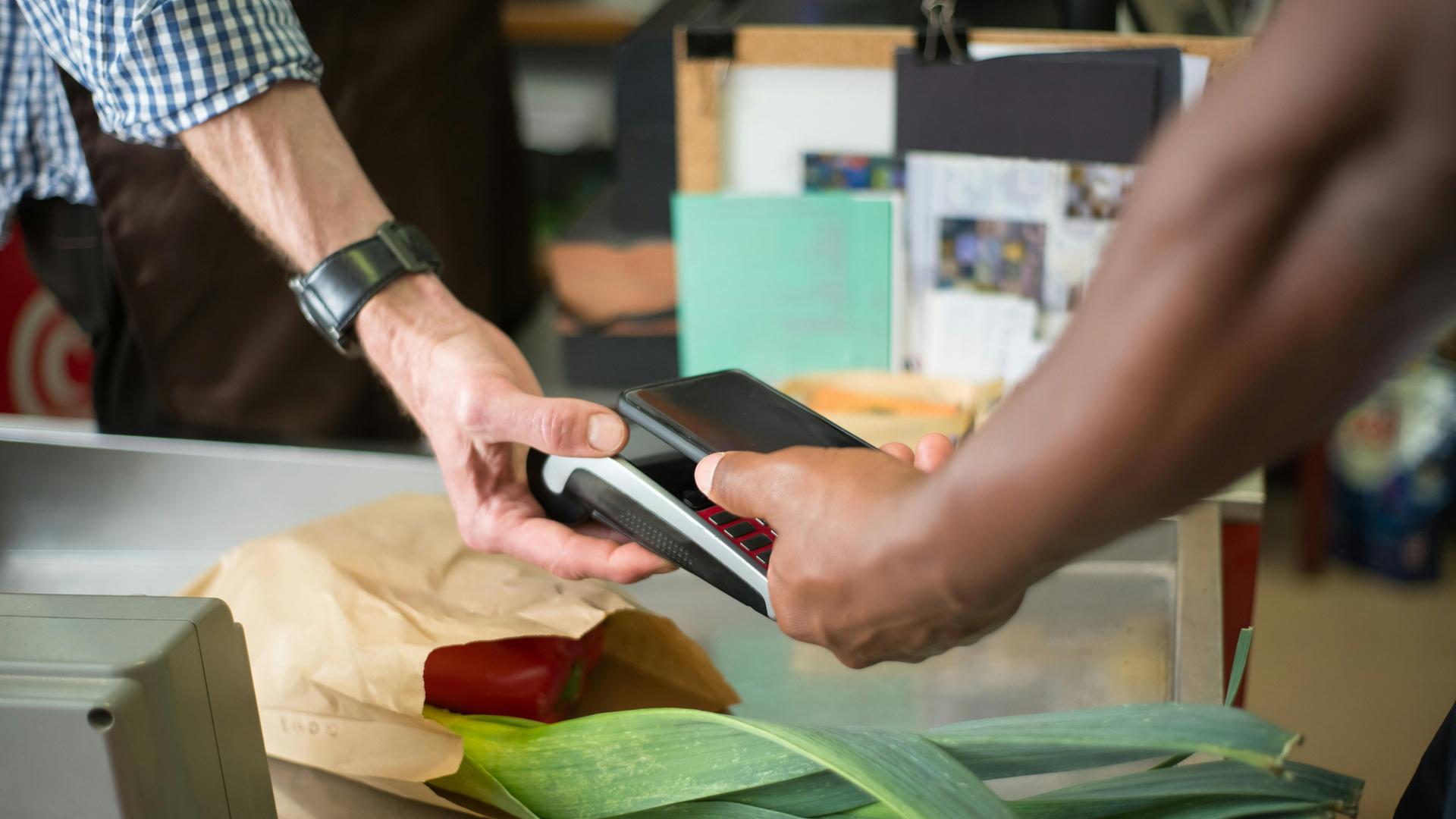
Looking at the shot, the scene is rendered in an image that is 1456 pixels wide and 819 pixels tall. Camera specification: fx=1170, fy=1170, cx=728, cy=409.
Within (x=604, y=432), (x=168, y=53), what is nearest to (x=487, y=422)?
(x=604, y=432)

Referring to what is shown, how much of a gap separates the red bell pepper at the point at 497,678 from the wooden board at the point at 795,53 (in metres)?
0.62

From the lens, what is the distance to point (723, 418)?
66cm

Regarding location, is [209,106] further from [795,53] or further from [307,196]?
[795,53]

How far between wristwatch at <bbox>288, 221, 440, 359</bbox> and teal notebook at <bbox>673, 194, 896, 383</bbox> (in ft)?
0.98

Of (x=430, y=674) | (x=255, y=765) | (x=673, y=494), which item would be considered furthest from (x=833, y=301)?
(x=255, y=765)

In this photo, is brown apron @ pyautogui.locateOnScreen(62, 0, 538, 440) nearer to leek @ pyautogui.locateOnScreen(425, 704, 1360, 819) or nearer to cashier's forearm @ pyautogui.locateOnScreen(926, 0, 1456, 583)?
leek @ pyautogui.locateOnScreen(425, 704, 1360, 819)

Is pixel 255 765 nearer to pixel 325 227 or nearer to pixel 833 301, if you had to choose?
pixel 325 227

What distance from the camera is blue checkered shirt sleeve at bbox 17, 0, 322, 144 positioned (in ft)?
2.61

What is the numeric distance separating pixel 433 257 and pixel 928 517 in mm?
542

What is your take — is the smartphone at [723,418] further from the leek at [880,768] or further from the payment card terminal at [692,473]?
the leek at [880,768]

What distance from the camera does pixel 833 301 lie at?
3.52 feet

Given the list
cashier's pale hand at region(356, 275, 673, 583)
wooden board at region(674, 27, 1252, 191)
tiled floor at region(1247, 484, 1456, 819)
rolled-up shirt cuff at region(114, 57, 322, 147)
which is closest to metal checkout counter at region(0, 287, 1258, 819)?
cashier's pale hand at region(356, 275, 673, 583)

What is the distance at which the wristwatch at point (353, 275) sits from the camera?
84 cm

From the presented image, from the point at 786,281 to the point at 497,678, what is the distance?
54 cm
